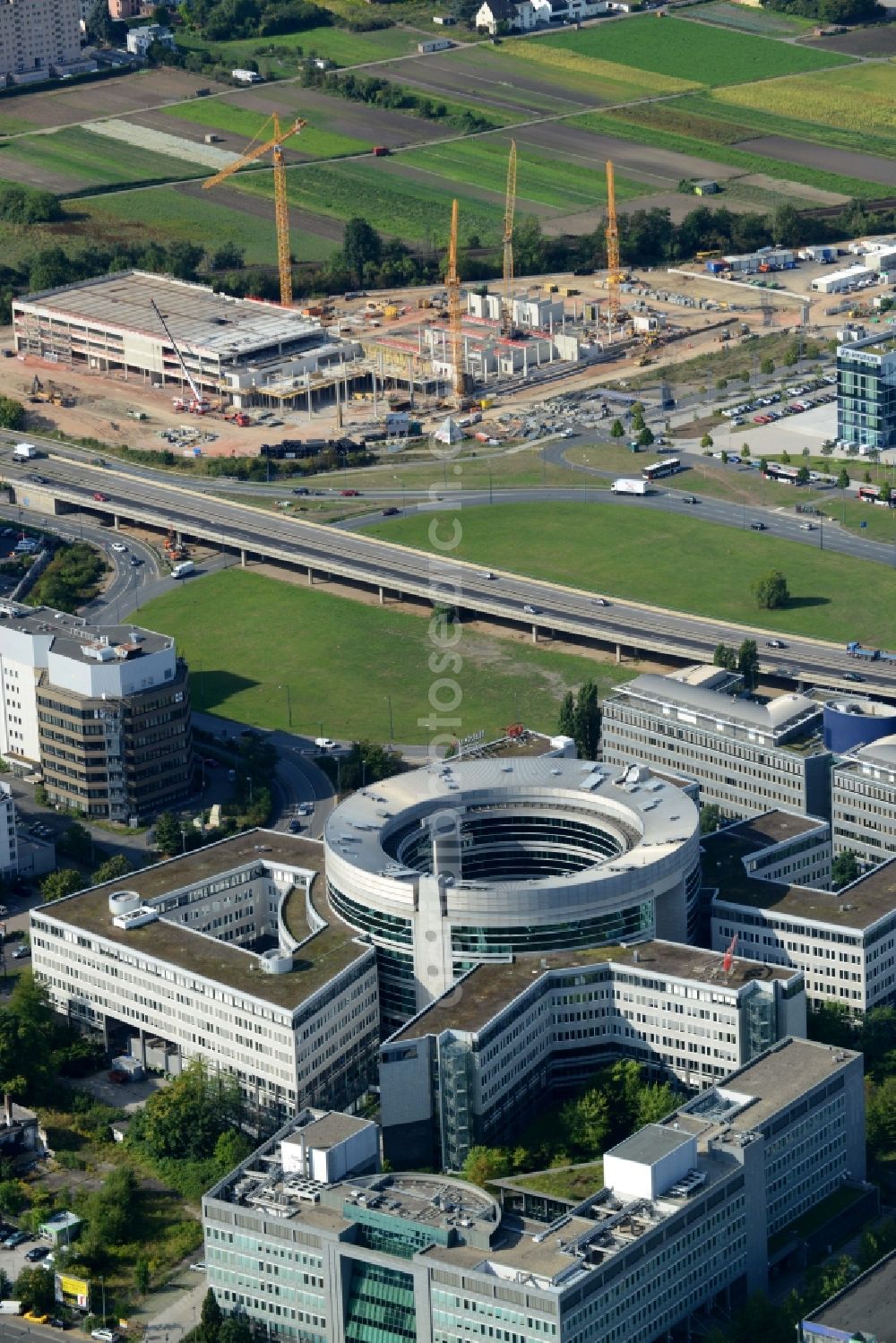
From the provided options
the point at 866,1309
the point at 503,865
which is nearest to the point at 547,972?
the point at 503,865

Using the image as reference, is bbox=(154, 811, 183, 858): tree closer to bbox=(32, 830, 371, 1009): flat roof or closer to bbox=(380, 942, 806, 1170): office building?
bbox=(32, 830, 371, 1009): flat roof

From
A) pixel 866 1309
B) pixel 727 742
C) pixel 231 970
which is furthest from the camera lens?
pixel 727 742

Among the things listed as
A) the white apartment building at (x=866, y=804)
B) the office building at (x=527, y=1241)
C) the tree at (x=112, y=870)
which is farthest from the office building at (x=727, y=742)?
the office building at (x=527, y=1241)

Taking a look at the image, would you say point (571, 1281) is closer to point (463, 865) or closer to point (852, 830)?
point (463, 865)

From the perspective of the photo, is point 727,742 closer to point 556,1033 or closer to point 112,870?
point 556,1033

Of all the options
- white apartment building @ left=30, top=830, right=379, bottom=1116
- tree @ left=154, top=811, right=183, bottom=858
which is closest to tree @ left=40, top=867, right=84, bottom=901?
tree @ left=154, top=811, right=183, bottom=858

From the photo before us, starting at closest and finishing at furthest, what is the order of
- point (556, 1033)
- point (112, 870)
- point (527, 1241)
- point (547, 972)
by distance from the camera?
point (527, 1241)
point (547, 972)
point (556, 1033)
point (112, 870)

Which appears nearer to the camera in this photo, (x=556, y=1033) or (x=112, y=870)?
(x=556, y=1033)
